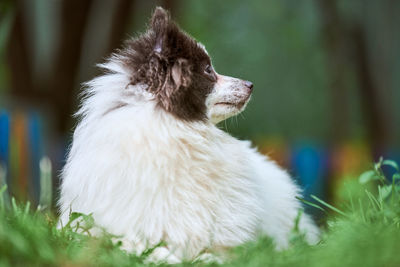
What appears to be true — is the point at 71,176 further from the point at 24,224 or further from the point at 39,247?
the point at 39,247

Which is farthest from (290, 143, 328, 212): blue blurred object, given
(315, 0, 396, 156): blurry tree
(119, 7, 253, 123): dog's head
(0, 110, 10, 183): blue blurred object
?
(119, 7, 253, 123): dog's head

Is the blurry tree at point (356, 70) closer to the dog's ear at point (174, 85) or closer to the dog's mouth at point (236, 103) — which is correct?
the dog's mouth at point (236, 103)

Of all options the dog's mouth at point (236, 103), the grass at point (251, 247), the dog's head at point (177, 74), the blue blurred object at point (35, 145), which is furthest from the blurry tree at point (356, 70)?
the grass at point (251, 247)

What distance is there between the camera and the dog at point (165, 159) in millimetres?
2916

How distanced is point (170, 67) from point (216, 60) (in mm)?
12303

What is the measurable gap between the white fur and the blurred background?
1224 mm

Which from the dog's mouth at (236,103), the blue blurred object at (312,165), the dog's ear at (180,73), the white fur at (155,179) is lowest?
the blue blurred object at (312,165)

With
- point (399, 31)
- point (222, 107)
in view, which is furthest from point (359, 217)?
point (399, 31)

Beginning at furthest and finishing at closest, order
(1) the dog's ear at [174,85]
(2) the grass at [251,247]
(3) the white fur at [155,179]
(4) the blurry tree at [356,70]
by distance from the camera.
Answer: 1. (4) the blurry tree at [356,70]
2. (1) the dog's ear at [174,85]
3. (3) the white fur at [155,179]
4. (2) the grass at [251,247]

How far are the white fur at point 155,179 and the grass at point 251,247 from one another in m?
0.21

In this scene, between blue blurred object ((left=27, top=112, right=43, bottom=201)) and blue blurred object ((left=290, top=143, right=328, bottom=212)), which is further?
blue blurred object ((left=290, top=143, right=328, bottom=212))

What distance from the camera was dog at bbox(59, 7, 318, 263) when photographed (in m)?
2.92

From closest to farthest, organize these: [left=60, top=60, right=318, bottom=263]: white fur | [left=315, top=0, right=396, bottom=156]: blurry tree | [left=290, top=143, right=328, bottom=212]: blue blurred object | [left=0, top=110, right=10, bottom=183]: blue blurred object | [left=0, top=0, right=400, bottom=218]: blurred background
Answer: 1. [left=60, top=60, right=318, bottom=263]: white fur
2. [left=0, top=110, right=10, bottom=183]: blue blurred object
3. [left=0, top=0, right=400, bottom=218]: blurred background
4. [left=290, top=143, right=328, bottom=212]: blue blurred object
5. [left=315, top=0, right=396, bottom=156]: blurry tree

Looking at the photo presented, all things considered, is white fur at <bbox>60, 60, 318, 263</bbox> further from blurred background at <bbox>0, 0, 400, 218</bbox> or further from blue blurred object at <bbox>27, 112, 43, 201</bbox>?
blue blurred object at <bbox>27, 112, 43, 201</bbox>
